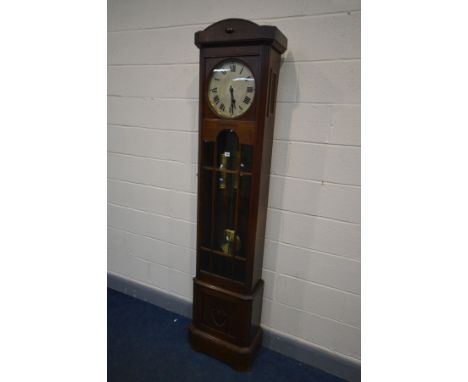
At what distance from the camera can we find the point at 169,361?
1.62 meters

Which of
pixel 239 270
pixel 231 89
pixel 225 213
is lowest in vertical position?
pixel 239 270

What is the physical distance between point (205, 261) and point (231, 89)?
0.90m

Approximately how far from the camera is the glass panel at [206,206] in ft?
4.79

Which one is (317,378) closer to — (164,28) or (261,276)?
(261,276)

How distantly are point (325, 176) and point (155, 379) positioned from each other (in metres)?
1.36

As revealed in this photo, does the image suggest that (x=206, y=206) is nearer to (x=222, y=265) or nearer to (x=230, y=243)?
(x=230, y=243)

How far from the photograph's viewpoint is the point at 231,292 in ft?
4.97

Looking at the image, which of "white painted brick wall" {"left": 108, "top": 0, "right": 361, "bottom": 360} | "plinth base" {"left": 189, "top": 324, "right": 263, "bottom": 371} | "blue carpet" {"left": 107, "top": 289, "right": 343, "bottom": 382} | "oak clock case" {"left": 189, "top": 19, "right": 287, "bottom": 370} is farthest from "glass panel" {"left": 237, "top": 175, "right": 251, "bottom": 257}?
"blue carpet" {"left": 107, "top": 289, "right": 343, "bottom": 382}

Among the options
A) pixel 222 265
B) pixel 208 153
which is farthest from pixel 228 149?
pixel 222 265

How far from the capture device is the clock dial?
4.10 ft

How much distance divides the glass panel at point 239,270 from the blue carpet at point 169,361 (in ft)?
1.74

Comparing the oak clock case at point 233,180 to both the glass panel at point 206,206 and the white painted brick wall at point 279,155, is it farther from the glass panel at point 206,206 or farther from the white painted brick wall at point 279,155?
the white painted brick wall at point 279,155

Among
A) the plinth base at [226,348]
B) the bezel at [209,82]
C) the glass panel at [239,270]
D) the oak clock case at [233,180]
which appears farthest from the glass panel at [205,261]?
the bezel at [209,82]

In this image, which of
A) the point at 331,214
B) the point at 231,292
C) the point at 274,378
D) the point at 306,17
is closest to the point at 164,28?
the point at 306,17
